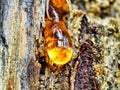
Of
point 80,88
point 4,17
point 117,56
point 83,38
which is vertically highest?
point 4,17

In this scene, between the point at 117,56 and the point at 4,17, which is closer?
the point at 4,17

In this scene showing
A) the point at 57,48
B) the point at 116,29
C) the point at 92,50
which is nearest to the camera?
the point at 57,48

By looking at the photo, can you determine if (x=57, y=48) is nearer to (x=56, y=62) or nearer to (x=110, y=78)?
(x=56, y=62)

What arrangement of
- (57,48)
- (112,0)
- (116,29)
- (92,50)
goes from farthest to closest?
(112,0) → (116,29) → (92,50) → (57,48)

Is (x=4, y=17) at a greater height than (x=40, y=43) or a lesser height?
greater

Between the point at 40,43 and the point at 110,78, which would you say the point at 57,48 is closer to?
the point at 40,43

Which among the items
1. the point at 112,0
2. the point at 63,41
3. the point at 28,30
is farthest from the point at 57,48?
the point at 112,0
